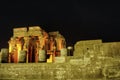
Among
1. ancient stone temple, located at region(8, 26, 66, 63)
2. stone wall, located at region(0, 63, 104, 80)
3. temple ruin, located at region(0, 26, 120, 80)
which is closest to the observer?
temple ruin, located at region(0, 26, 120, 80)

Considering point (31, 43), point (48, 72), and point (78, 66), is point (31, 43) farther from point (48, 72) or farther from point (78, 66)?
point (78, 66)

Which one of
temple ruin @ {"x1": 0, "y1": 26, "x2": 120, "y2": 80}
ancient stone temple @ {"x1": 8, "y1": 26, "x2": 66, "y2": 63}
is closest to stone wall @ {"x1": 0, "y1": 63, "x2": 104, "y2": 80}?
temple ruin @ {"x1": 0, "y1": 26, "x2": 120, "y2": 80}

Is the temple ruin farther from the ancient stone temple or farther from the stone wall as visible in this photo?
the ancient stone temple

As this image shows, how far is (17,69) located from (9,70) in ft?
1.92

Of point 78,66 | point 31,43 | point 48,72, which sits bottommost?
point 48,72

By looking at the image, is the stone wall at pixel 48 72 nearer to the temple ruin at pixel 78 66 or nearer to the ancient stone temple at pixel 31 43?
the temple ruin at pixel 78 66

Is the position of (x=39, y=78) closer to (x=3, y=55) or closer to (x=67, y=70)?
(x=67, y=70)

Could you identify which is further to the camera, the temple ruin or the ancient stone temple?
the ancient stone temple

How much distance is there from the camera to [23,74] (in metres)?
12.9

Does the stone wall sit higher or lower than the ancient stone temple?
lower

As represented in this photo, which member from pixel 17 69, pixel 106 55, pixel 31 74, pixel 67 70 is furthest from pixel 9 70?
pixel 106 55

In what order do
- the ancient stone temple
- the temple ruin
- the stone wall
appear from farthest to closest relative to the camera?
the ancient stone temple → the stone wall → the temple ruin

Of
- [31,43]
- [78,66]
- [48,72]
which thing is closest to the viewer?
[78,66]

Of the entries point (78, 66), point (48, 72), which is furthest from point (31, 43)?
point (78, 66)
